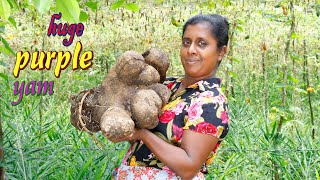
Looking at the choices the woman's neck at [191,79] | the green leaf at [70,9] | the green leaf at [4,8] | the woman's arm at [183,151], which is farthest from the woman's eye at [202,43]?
the green leaf at [4,8]

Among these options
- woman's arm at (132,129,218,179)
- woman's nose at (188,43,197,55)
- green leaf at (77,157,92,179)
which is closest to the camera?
woman's arm at (132,129,218,179)

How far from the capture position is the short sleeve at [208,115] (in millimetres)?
1456

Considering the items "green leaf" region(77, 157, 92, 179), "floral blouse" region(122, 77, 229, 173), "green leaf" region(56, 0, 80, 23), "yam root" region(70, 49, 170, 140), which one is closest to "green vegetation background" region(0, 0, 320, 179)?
"green leaf" region(77, 157, 92, 179)

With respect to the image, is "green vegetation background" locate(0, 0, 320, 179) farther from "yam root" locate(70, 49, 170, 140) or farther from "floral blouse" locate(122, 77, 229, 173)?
"floral blouse" locate(122, 77, 229, 173)

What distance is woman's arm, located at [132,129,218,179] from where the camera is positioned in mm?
1417

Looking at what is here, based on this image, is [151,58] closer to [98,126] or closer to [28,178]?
[98,126]

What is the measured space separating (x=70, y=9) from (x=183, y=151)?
2.11 ft

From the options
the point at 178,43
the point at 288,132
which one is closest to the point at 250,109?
the point at 288,132

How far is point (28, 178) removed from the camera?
96.0 inches

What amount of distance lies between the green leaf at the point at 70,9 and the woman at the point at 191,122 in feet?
1.79

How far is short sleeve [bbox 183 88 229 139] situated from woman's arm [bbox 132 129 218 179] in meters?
0.02

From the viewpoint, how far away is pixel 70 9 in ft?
2.98

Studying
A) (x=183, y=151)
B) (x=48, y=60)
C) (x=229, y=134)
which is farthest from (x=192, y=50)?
(x=229, y=134)

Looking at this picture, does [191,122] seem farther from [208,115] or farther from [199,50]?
[199,50]
